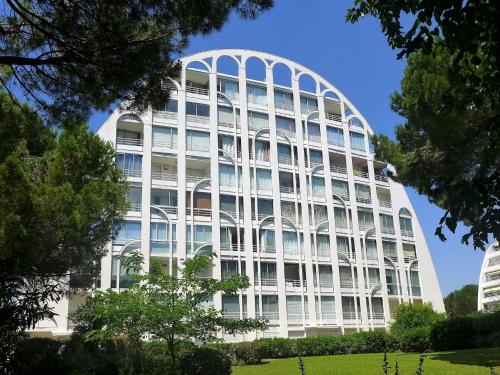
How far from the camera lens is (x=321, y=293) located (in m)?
40.9

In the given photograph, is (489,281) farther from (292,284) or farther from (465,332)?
(465,332)

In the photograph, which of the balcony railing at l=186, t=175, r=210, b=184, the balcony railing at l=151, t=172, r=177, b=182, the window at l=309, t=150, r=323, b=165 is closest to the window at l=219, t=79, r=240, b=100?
the balcony railing at l=186, t=175, r=210, b=184

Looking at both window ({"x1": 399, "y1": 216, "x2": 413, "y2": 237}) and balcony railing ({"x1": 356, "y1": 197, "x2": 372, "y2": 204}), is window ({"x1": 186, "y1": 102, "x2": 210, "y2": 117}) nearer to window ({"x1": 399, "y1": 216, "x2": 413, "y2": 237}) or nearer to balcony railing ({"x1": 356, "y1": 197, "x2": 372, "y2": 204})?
balcony railing ({"x1": 356, "y1": 197, "x2": 372, "y2": 204})

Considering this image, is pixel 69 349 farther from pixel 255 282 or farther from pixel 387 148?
pixel 255 282

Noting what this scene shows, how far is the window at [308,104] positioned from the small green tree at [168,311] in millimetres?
33056

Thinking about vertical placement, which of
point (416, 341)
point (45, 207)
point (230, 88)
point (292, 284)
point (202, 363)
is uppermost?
point (230, 88)

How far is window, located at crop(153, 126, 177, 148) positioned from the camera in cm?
3838

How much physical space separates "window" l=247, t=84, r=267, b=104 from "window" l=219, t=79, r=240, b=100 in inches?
46.9

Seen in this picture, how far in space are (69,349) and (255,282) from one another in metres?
20.0

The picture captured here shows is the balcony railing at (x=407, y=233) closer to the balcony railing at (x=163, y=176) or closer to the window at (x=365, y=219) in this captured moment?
the window at (x=365, y=219)

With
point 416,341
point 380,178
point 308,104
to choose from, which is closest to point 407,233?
point 380,178

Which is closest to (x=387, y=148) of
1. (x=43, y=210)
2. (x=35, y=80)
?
(x=43, y=210)

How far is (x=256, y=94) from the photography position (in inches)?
1738

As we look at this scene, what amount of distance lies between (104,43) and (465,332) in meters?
24.1
